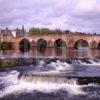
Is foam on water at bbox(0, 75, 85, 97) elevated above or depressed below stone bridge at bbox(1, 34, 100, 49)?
below

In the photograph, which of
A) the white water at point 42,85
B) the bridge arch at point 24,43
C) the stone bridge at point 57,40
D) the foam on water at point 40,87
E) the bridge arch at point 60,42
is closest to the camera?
the foam on water at point 40,87

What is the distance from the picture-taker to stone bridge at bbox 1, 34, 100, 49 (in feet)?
260

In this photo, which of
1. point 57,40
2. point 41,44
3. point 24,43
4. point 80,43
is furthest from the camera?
point 80,43

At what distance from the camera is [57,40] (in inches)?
3366

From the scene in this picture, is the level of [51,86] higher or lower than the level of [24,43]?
lower

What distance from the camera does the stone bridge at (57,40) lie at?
79.3 metres

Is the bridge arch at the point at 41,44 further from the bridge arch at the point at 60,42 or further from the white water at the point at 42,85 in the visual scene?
A: the white water at the point at 42,85

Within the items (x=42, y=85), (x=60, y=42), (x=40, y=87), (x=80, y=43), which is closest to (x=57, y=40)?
(x=60, y=42)

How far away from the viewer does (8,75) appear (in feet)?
82.9

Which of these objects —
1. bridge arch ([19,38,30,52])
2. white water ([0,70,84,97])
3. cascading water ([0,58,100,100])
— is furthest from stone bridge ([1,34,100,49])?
white water ([0,70,84,97])

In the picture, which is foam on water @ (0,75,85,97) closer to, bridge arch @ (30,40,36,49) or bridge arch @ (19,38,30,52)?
bridge arch @ (30,40,36,49)

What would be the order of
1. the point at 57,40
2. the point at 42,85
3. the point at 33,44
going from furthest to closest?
the point at 33,44, the point at 57,40, the point at 42,85

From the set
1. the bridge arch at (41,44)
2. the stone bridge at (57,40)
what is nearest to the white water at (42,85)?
the stone bridge at (57,40)

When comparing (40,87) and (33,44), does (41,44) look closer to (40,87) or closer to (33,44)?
(33,44)
